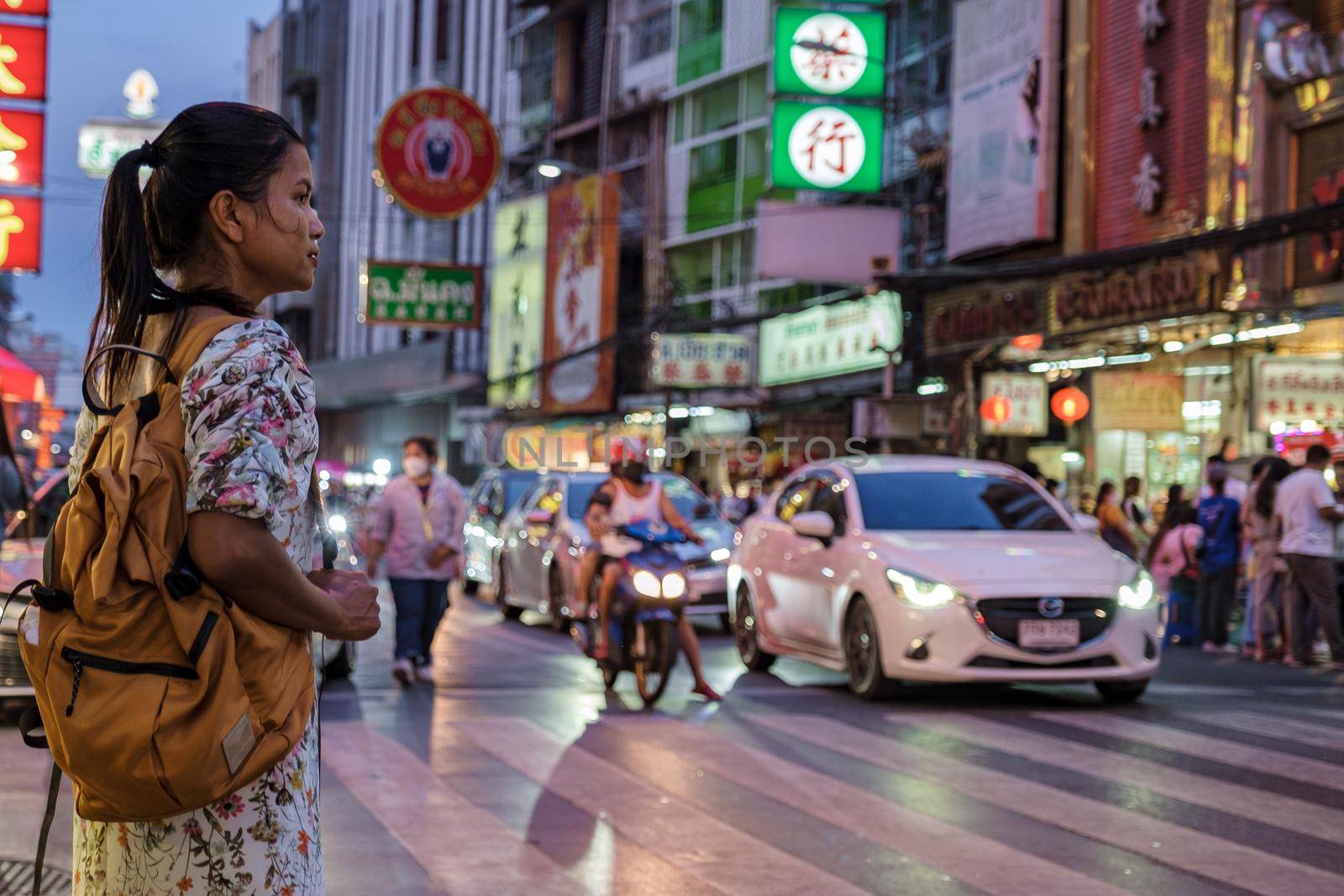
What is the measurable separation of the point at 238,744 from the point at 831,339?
3090 cm

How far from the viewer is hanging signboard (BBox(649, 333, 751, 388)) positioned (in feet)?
116

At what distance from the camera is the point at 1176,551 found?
1809cm

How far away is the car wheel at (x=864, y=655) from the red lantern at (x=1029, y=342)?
12313mm

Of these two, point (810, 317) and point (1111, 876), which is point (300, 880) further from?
point (810, 317)

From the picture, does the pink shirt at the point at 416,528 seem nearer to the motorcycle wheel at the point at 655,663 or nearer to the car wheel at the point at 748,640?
the motorcycle wheel at the point at 655,663

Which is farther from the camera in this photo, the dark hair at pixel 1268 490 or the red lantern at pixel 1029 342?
the red lantern at pixel 1029 342

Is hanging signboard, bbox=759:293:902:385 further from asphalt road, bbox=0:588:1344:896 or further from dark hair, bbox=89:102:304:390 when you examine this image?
dark hair, bbox=89:102:304:390

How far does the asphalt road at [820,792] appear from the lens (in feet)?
21.8

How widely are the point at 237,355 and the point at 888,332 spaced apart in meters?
28.4

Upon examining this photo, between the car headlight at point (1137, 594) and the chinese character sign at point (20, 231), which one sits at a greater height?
the chinese character sign at point (20, 231)

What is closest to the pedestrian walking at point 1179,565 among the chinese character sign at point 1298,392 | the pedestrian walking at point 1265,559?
the pedestrian walking at point 1265,559

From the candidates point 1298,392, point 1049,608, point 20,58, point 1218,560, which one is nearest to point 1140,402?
Answer: point 1298,392

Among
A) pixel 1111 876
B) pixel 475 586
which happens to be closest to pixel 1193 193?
pixel 475 586

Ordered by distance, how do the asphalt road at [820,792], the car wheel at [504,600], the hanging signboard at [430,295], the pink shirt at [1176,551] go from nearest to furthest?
the asphalt road at [820,792]
the pink shirt at [1176,551]
the car wheel at [504,600]
the hanging signboard at [430,295]
